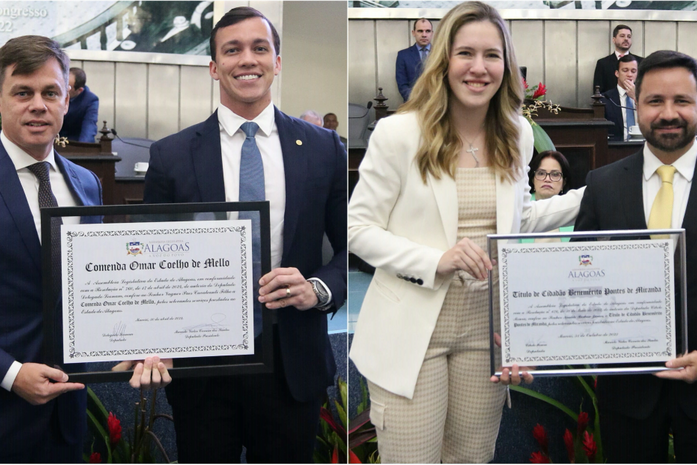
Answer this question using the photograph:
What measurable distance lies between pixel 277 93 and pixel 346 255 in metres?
0.58

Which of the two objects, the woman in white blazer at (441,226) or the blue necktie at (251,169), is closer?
the woman in white blazer at (441,226)

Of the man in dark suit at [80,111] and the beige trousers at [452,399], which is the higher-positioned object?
the man in dark suit at [80,111]

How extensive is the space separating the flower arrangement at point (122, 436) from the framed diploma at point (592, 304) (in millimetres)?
1332

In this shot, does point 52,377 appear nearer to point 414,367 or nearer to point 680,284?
point 414,367

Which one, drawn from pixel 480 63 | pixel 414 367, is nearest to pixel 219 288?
pixel 414 367

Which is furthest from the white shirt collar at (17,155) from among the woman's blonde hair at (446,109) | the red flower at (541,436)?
the red flower at (541,436)

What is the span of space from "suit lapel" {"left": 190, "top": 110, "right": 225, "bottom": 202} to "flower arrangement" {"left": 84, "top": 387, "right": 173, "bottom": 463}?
2.80 ft

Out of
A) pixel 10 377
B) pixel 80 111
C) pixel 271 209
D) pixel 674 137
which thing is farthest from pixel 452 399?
pixel 80 111

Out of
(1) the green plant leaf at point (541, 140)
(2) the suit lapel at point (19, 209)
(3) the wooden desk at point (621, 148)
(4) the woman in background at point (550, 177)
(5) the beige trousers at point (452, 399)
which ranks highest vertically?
(1) the green plant leaf at point (541, 140)

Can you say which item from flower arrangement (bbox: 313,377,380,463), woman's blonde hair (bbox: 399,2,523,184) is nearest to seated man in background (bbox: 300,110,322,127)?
woman's blonde hair (bbox: 399,2,523,184)

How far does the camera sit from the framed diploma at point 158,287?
1.74 m

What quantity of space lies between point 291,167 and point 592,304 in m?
0.95

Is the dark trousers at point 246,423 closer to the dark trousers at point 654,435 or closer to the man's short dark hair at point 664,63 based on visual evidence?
the dark trousers at point 654,435

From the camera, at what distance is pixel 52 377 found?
1.72m
